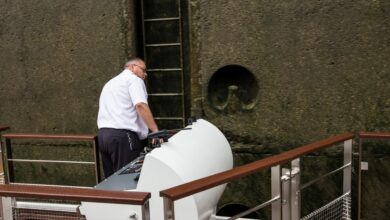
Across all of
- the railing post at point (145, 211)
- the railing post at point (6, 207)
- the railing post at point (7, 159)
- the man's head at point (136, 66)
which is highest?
the man's head at point (136, 66)

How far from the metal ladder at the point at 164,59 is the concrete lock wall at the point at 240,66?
247 millimetres

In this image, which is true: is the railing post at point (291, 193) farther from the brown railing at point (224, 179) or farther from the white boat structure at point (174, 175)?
the white boat structure at point (174, 175)

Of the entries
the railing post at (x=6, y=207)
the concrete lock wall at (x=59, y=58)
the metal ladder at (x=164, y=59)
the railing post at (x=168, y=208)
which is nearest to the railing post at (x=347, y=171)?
the railing post at (x=168, y=208)

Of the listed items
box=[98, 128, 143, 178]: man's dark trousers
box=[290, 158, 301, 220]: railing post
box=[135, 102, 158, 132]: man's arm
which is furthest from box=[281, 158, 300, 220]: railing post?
box=[98, 128, 143, 178]: man's dark trousers

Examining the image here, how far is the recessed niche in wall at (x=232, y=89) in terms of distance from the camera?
5062 mm

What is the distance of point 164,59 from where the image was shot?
18.9 feet

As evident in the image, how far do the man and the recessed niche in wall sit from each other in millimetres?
1207

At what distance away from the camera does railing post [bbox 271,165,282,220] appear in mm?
2859

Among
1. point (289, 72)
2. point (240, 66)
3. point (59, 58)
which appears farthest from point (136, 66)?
point (59, 58)

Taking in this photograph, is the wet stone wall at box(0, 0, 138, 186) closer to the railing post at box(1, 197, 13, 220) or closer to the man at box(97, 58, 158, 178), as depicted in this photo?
the man at box(97, 58, 158, 178)

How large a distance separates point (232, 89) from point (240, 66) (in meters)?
0.31

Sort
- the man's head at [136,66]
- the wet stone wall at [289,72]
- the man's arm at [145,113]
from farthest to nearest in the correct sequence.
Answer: the wet stone wall at [289,72] → the man's head at [136,66] → the man's arm at [145,113]

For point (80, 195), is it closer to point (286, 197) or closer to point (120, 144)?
point (286, 197)

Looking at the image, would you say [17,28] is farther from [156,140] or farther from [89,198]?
[89,198]
